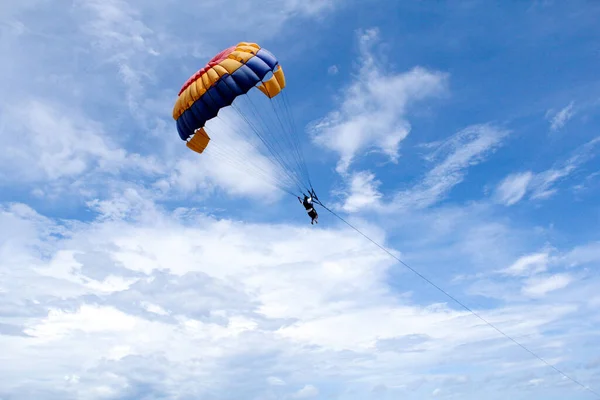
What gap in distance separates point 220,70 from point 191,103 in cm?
313

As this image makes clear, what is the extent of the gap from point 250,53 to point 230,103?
4.10 m

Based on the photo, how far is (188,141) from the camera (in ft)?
112

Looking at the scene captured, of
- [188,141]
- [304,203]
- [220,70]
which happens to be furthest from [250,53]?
[304,203]

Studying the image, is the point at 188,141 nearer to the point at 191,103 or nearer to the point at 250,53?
the point at 191,103

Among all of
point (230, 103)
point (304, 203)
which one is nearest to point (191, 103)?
point (230, 103)

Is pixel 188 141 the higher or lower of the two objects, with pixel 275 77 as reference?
lower

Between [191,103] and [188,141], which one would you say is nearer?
[191,103]

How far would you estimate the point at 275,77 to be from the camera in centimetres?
3338

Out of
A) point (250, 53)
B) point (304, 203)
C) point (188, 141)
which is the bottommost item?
point (304, 203)

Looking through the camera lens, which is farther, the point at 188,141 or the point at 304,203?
the point at 188,141

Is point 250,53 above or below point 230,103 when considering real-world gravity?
above

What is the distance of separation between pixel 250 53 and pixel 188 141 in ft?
27.8

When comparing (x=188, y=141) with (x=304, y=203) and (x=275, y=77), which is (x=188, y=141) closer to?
(x=275, y=77)

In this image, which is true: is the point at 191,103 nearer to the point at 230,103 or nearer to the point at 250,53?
the point at 230,103
